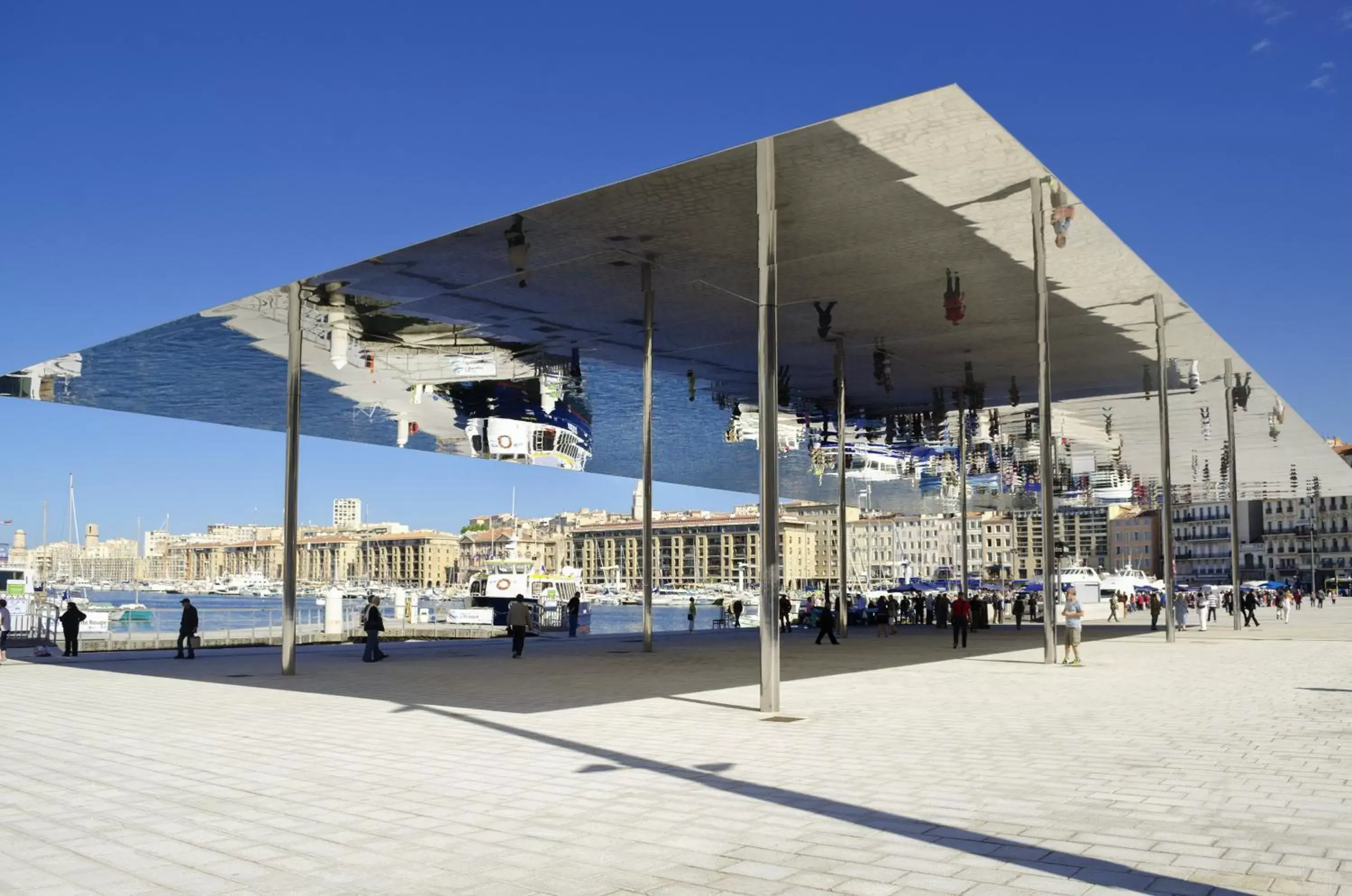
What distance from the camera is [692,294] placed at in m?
21.9

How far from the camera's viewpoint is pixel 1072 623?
1936 cm

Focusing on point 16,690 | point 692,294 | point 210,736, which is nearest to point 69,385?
point 16,690

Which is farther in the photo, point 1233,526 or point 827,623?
point 1233,526

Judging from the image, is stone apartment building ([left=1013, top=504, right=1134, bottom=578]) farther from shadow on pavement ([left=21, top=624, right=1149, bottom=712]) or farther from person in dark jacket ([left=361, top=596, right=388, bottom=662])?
person in dark jacket ([left=361, top=596, right=388, bottom=662])

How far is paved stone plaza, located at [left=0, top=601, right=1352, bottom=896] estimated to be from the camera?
18.9ft

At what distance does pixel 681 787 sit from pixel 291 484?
1294 centimetres

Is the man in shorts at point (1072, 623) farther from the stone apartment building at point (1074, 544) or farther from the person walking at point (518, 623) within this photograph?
the stone apartment building at point (1074, 544)

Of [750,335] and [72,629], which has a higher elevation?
[750,335]

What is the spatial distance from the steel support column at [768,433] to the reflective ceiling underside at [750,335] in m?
0.44

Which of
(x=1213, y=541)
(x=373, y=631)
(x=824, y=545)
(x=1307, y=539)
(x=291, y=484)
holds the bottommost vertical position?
(x=373, y=631)

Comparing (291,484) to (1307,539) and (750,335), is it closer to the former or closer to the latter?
(750,335)

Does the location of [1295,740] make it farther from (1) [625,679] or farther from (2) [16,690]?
(2) [16,690]

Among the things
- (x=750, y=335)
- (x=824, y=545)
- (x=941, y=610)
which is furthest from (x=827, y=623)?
(x=824, y=545)

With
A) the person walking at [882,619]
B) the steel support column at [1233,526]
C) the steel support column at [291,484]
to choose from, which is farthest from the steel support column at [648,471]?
the steel support column at [1233,526]
